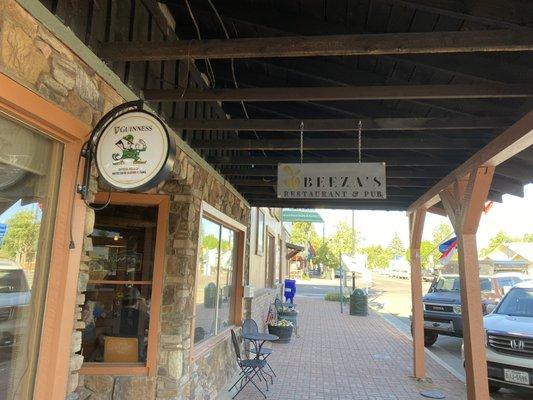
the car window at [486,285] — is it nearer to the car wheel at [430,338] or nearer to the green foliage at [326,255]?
the car wheel at [430,338]

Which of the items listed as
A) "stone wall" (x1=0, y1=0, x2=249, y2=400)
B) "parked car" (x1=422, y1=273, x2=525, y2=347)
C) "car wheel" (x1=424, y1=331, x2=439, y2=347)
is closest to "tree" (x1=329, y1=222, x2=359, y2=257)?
"parked car" (x1=422, y1=273, x2=525, y2=347)

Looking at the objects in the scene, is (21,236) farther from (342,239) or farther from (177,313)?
(342,239)

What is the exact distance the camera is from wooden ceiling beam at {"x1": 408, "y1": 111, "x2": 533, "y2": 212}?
3.58 meters

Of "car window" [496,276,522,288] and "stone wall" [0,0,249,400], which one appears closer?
"stone wall" [0,0,249,400]

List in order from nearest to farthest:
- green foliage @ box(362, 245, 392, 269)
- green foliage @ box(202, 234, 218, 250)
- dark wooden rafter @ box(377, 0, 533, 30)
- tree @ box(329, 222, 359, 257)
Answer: dark wooden rafter @ box(377, 0, 533, 30), green foliage @ box(202, 234, 218, 250), tree @ box(329, 222, 359, 257), green foliage @ box(362, 245, 392, 269)

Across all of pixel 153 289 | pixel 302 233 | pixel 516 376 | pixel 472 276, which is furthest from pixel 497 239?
pixel 153 289

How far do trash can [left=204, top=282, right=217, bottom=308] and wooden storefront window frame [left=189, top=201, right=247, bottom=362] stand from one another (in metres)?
0.49

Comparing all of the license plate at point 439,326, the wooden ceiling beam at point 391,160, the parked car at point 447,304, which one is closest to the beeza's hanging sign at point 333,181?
the wooden ceiling beam at point 391,160

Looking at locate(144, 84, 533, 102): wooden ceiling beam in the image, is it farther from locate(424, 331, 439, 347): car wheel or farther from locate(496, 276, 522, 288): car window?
locate(496, 276, 522, 288): car window

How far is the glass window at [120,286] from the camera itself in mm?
→ 4723

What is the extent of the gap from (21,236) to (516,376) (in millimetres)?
6831

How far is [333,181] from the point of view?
4.54 metres

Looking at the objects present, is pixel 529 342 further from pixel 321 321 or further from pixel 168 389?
pixel 321 321

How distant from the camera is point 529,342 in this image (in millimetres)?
6262
